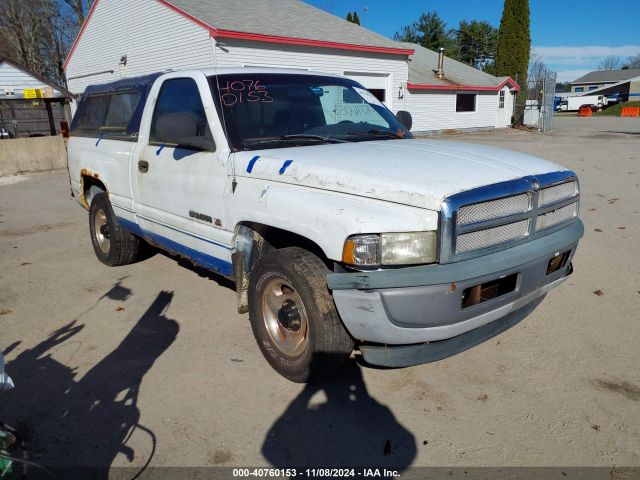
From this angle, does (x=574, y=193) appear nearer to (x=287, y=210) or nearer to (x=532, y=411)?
(x=532, y=411)

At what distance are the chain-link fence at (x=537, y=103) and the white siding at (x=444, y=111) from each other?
231 centimetres

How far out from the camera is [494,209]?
2707mm

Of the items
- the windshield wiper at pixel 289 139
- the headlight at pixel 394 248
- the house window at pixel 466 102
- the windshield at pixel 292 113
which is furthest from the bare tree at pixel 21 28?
the headlight at pixel 394 248

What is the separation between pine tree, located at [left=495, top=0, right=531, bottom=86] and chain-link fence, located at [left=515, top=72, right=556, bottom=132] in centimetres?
380

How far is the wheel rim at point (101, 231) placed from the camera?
563 centimetres

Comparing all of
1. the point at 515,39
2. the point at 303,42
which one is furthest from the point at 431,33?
the point at 303,42

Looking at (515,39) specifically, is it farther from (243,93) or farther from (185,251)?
(185,251)

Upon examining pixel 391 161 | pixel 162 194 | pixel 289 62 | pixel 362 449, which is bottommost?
pixel 362 449

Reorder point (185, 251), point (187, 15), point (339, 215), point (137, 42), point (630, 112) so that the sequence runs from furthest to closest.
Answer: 1. point (630, 112)
2. point (137, 42)
3. point (187, 15)
4. point (185, 251)
5. point (339, 215)

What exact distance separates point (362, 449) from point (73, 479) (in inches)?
57.5

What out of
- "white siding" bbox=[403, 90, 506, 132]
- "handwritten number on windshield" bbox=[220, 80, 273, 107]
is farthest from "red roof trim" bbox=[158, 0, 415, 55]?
"handwritten number on windshield" bbox=[220, 80, 273, 107]

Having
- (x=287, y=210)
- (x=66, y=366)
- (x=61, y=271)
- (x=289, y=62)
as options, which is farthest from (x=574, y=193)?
(x=289, y=62)

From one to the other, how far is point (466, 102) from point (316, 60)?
1436 cm

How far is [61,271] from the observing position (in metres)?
5.57
